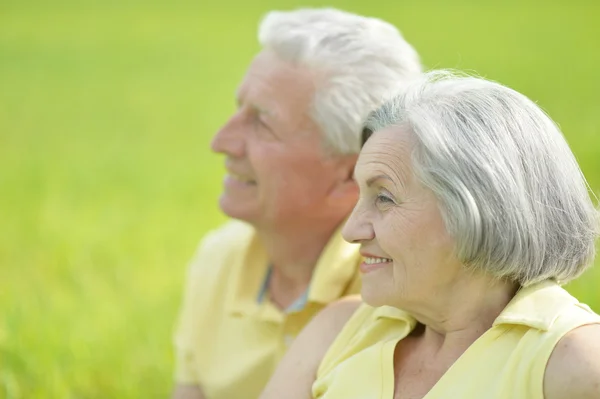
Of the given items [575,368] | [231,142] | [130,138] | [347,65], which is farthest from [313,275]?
[130,138]

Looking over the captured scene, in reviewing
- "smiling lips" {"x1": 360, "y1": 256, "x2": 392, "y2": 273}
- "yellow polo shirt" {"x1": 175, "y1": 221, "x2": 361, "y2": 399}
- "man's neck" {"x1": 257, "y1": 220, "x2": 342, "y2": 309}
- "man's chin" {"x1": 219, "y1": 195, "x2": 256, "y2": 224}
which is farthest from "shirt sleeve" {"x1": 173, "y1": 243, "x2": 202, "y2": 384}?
"smiling lips" {"x1": 360, "y1": 256, "x2": 392, "y2": 273}

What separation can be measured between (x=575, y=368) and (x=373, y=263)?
2.03ft

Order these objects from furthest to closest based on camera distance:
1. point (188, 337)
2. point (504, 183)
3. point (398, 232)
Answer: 1. point (188, 337)
2. point (398, 232)
3. point (504, 183)

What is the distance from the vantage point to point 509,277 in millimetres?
2594

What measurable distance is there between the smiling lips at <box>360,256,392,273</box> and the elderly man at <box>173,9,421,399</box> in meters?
0.82

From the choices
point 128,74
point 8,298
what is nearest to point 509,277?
point 8,298

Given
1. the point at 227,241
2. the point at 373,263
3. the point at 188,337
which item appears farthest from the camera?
the point at 227,241

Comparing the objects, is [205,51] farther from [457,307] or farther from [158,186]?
[457,307]

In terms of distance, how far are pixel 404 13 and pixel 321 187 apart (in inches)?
377

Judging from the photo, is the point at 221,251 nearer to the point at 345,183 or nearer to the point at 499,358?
the point at 345,183

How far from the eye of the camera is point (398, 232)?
2602mm

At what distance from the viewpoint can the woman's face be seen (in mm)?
2561

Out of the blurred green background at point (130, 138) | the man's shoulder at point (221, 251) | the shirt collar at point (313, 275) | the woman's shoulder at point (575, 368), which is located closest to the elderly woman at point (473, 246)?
the woman's shoulder at point (575, 368)

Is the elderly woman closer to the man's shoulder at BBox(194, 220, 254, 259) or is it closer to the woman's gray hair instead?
the woman's gray hair
